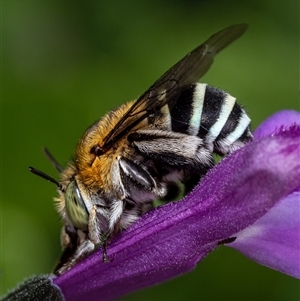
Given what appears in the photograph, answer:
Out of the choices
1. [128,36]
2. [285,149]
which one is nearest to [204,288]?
[128,36]

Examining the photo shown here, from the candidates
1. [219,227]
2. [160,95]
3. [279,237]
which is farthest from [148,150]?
[279,237]

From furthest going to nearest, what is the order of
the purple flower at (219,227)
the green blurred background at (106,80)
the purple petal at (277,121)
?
the green blurred background at (106,80) → the purple petal at (277,121) → the purple flower at (219,227)

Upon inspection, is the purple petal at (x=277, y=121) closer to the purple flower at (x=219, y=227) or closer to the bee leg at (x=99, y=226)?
the purple flower at (x=219, y=227)

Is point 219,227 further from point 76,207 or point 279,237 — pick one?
point 76,207

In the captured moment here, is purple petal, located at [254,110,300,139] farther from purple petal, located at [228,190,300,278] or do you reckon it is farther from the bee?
purple petal, located at [228,190,300,278]

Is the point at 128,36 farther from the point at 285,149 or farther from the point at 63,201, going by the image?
the point at 285,149

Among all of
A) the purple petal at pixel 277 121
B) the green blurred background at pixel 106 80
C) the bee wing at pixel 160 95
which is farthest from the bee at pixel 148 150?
the green blurred background at pixel 106 80

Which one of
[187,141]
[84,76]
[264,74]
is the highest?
[84,76]
